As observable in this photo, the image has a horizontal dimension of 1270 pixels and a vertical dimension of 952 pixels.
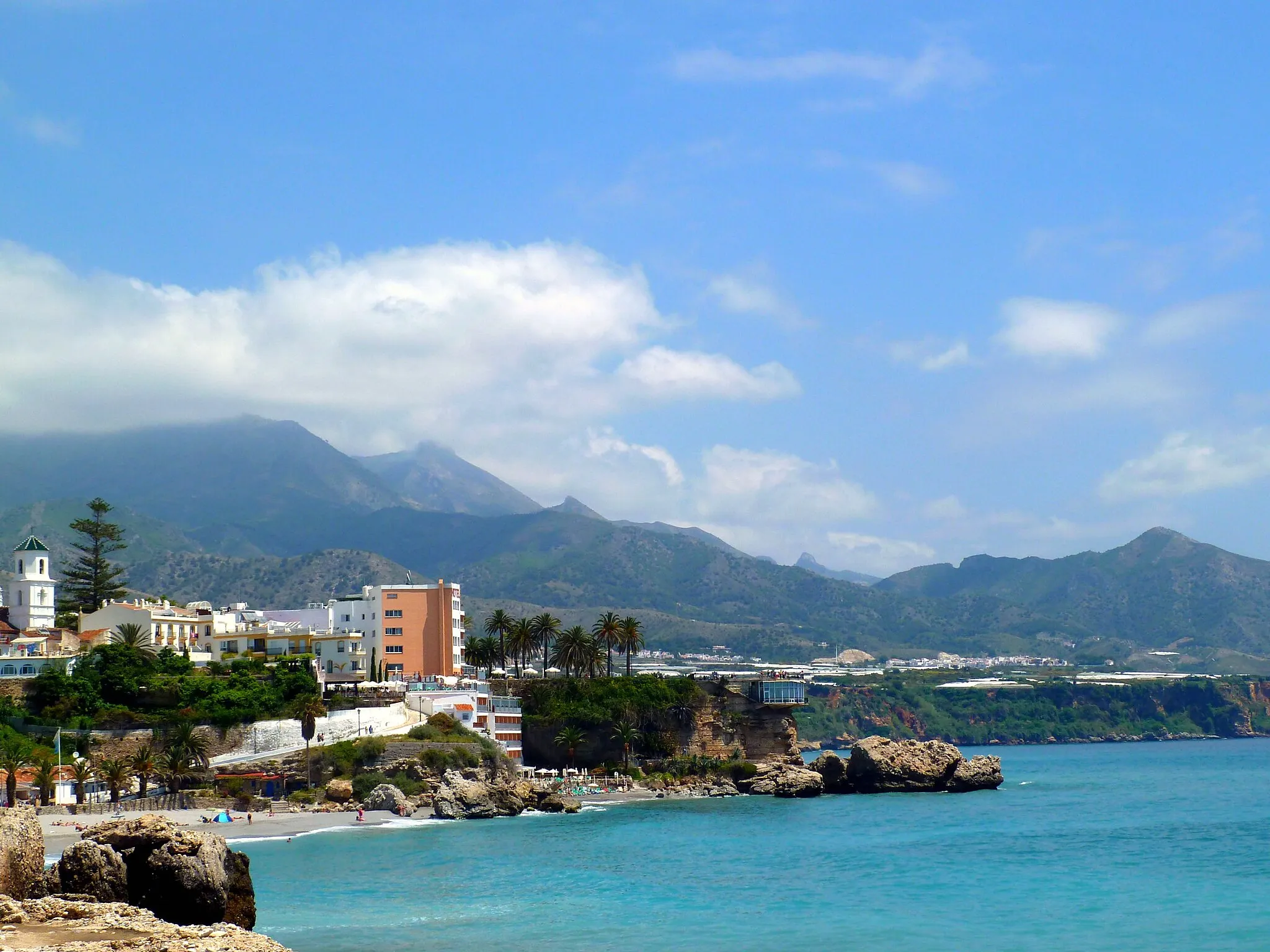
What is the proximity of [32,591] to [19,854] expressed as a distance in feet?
233

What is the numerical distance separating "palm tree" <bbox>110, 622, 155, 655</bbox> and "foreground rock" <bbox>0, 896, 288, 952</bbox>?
5756cm

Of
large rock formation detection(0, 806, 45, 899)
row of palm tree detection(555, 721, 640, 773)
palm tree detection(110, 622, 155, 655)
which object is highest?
palm tree detection(110, 622, 155, 655)

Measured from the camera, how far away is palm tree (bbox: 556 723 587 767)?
8750cm

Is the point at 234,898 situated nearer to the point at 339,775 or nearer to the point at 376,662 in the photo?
the point at 339,775

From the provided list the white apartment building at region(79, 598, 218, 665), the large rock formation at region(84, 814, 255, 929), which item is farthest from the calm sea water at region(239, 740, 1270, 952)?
the white apartment building at region(79, 598, 218, 665)

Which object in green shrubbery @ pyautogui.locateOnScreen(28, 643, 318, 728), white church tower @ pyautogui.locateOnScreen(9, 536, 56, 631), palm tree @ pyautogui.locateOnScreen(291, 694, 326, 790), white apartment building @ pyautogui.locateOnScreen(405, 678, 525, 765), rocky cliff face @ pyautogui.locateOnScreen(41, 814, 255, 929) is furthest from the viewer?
white church tower @ pyautogui.locateOnScreen(9, 536, 56, 631)

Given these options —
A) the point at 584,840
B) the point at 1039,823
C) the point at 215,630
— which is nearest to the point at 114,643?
the point at 215,630

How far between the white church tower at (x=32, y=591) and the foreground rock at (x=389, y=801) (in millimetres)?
32491

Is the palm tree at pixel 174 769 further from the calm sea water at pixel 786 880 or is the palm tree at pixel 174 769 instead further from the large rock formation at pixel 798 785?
the large rock formation at pixel 798 785

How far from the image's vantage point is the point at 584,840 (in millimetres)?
58750

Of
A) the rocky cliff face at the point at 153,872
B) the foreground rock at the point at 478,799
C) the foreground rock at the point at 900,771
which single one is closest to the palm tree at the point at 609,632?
the foreground rock at the point at 900,771

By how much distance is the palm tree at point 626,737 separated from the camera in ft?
291

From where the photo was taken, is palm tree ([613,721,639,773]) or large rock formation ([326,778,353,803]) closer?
large rock formation ([326,778,353,803])

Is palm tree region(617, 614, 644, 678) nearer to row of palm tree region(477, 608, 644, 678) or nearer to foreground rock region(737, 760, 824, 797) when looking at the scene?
row of palm tree region(477, 608, 644, 678)
